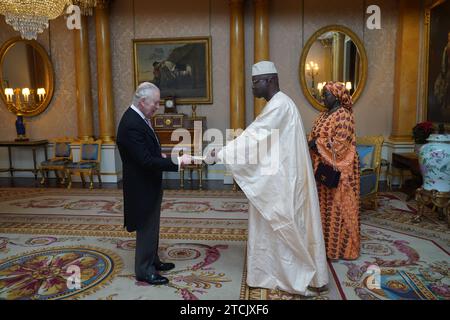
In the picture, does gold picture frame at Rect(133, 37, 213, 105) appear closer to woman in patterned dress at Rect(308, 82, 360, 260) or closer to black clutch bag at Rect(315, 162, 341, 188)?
woman in patterned dress at Rect(308, 82, 360, 260)

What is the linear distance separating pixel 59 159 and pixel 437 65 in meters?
7.75

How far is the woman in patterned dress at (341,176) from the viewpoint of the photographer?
3.65m

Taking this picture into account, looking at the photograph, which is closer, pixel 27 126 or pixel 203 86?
pixel 203 86

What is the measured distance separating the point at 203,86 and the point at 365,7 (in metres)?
3.76

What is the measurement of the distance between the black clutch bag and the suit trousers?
1.63m

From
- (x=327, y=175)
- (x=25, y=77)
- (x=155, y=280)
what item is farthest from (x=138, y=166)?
(x=25, y=77)

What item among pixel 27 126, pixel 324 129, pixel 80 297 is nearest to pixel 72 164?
pixel 27 126

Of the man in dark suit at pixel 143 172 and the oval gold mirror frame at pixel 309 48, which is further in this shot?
the oval gold mirror frame at pixel 309 48

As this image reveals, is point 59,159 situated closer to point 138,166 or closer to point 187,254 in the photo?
point 187,254

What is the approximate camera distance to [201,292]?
304 centimetres

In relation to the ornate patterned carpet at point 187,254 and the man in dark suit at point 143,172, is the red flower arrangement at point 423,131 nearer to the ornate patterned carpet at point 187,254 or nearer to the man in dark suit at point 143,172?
the ornate patterned carpet at point 187,254

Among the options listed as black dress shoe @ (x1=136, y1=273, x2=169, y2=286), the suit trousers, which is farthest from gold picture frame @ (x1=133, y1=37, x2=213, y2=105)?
black dress shoe @ (x1=136, y1=273, x2=169, y2=286)

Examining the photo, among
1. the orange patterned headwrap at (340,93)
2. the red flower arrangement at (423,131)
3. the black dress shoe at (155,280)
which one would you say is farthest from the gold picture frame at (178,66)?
the black dress shoe at (155,280)

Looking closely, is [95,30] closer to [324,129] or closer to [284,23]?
[284,23]
